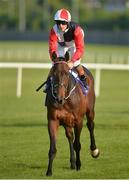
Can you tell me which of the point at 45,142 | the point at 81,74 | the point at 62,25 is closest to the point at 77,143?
the point at 81,74

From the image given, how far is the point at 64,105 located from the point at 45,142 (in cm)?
350

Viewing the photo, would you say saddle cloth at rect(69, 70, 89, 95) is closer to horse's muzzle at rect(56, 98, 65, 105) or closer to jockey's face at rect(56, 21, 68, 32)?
jockey's face at rect(56, 21, 68, 32)

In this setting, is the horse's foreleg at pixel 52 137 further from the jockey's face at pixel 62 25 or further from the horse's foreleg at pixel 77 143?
the jockey's face at pixel 62 25

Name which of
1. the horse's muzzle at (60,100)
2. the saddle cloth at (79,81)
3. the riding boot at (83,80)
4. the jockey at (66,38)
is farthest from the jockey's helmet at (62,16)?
the horse's muzzle at (60,100)

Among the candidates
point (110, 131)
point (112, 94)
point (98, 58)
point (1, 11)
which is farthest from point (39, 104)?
point (1, 11)

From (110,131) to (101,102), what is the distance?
8202 millimetres

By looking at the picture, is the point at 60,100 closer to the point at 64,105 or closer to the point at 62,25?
the point at 64,105

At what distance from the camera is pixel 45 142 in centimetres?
1520

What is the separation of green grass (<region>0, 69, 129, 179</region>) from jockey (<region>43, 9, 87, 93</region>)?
1.50 meters

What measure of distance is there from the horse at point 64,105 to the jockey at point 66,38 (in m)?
0.30

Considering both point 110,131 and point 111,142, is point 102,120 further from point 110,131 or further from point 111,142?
point 111,142

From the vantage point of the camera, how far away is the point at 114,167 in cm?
1201

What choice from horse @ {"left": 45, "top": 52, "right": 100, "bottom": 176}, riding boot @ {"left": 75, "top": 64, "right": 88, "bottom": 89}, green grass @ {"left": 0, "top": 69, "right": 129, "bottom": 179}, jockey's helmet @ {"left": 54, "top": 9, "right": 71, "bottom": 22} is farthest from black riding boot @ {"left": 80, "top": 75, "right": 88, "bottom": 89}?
green grass @ {"left": 0, "top": 69, "right": 129, "bottom": 179}

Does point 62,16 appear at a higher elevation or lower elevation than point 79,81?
higher
